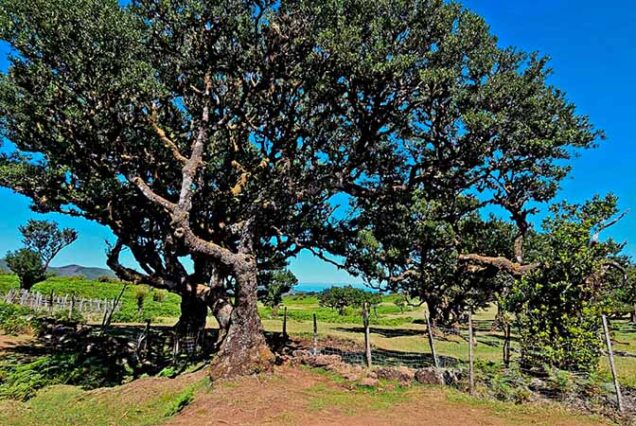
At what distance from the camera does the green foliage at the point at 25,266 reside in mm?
38500

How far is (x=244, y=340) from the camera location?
11.9 meters

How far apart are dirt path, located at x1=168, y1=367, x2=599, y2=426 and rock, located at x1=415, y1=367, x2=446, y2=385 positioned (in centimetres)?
42

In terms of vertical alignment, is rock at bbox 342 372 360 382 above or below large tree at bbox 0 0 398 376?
below

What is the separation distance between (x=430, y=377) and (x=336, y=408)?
10.6ft

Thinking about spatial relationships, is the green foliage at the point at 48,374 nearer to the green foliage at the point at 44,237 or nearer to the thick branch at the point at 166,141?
the thick branch at the point at 166,141

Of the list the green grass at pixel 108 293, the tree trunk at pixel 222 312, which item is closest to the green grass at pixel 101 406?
the tree trunk at pixel 222 312

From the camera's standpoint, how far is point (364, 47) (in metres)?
11.7

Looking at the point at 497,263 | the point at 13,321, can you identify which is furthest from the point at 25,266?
the point at 497,263

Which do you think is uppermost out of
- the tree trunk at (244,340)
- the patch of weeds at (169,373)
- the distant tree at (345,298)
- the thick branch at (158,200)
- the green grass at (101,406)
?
the thick branch at (158,200)

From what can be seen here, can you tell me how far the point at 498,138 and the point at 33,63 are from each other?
14231mm

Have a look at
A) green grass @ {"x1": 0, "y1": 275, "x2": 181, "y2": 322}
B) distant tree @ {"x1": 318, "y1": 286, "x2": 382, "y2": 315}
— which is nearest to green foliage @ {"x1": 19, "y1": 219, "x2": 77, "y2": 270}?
green grass @ {"x1": 0, "y1": 275, "x2": 181, "y2": 322}

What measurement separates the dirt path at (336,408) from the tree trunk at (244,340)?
61cm

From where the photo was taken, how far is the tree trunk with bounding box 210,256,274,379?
37.5ft

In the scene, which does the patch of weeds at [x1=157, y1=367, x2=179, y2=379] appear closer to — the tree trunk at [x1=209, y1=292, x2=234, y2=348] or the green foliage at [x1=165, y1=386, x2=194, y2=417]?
the tree trunk at [x1=209, y1=292, x2=234, y2=348]
